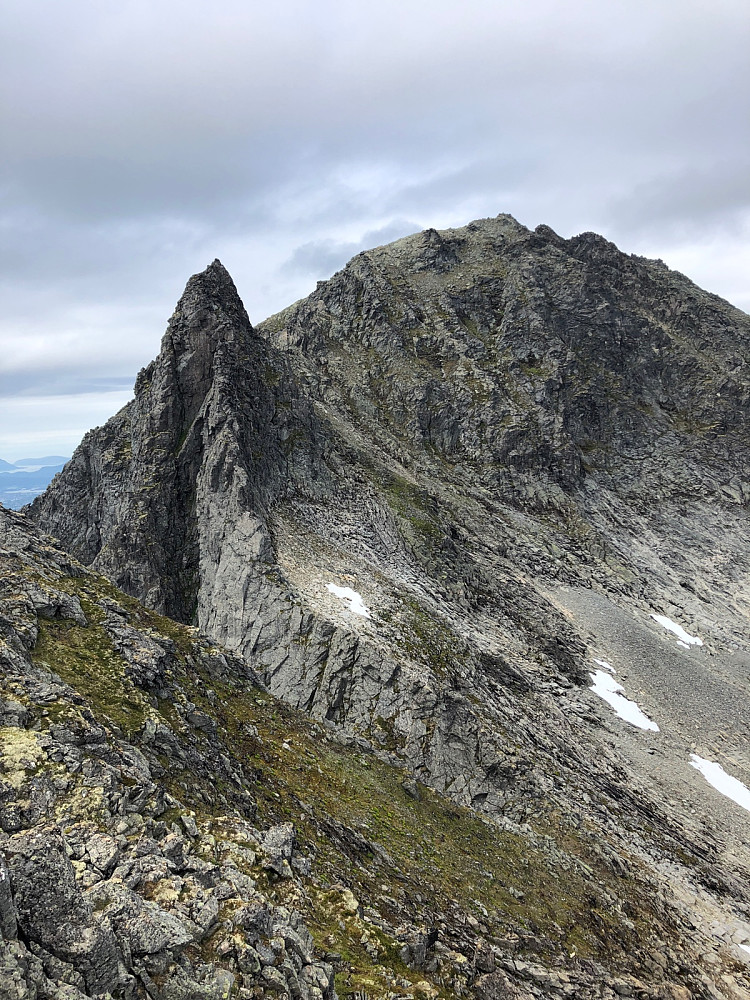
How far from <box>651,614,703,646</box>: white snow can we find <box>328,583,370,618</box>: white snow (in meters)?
39.0

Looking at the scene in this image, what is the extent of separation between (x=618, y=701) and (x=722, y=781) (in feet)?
27.7

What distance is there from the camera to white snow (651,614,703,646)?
57.4 metres

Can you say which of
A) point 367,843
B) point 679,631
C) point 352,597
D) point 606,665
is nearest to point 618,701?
point 606,665

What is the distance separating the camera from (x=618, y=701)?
45.3m

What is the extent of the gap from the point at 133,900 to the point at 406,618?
1134 inches

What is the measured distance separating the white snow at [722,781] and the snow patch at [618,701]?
3.44 meters

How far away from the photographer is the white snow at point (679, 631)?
57.4 metres

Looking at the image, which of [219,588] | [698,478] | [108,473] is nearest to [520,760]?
[219,588]

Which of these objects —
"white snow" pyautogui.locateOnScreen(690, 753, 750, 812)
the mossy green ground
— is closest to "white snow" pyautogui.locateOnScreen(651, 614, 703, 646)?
"white snow" pyautogui.locateOnScreen(690, 753, 750, 812)

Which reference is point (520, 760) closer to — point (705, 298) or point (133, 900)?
Answer: point (133, 900)

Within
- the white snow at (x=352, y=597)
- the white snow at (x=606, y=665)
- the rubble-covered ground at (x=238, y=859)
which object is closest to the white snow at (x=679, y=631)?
the white snow at (x=606, y=665)

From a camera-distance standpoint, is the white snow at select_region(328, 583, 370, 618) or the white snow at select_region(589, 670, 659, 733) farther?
the white snow at select_region(589, 670, 659, 733)

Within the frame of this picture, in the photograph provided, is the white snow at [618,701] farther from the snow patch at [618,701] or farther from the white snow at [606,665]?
the white snow at [606,665]

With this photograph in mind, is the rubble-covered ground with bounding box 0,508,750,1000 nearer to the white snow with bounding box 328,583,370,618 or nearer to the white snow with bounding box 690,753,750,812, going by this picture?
the white snow with bounding box 328,583,370,618
